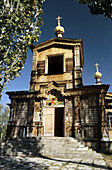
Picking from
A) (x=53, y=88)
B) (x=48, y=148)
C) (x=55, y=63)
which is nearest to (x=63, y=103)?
(x=53, y=88)

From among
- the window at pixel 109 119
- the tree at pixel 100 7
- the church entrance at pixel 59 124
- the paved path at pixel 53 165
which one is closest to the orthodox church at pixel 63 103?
the window at pixel 109 119

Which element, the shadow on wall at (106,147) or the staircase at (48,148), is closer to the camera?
the staircase at (48,148)

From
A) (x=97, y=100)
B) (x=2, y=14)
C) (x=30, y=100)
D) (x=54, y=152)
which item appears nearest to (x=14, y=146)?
(x=54, y=152)

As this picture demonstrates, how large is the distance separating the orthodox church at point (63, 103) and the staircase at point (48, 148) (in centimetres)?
180

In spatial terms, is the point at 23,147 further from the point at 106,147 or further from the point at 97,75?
the point at 97,75

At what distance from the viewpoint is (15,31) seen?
291 inches

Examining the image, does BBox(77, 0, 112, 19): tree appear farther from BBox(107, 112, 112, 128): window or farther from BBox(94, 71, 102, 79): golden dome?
BBox(94, 71, 102, 79): golden dome

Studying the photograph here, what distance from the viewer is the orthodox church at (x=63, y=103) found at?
12.8 metres

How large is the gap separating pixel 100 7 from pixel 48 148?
30.0ft

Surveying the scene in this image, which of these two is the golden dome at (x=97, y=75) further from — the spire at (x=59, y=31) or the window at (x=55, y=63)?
the spire at (x=59, y=31)

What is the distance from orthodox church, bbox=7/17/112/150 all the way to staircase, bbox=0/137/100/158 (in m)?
A: 1.80

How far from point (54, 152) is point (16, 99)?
7157mm

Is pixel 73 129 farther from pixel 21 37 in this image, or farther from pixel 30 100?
pixel 21 37

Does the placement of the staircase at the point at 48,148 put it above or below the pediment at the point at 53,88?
below
